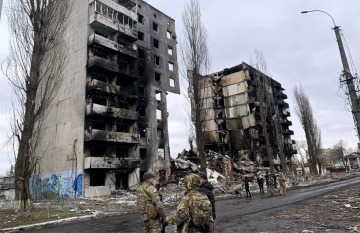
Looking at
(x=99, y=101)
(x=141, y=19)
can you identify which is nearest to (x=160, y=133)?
(x=99, y=101)

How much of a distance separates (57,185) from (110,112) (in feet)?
31.9

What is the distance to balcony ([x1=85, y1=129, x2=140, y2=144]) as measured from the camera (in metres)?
30.9

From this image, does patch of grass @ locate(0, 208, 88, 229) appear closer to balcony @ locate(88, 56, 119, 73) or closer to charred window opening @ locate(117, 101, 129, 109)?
balcony @ locate(88, 56, 119, 73)

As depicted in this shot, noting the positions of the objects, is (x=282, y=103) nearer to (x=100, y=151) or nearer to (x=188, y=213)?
(x=100, y=151)

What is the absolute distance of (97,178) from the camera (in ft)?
106

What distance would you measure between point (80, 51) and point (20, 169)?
70.6ft

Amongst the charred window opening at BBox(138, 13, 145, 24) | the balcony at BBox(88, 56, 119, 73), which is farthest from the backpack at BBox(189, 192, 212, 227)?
the charred window opening at BBox(138, 13, 145, 24)

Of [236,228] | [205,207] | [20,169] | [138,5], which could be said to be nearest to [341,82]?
[236,228]

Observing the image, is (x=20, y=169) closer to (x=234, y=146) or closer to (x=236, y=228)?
(x=236, y=228)

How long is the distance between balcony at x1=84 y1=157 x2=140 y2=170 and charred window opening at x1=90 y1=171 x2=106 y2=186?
186cm

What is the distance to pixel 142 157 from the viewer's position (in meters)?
37.6

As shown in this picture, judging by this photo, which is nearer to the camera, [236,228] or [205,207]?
[205,207]

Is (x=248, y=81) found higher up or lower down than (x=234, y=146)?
higher up

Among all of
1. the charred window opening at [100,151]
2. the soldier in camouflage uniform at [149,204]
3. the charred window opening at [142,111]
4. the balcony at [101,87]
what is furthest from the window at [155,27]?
the soldier in camouflage uniform at [149,204]
